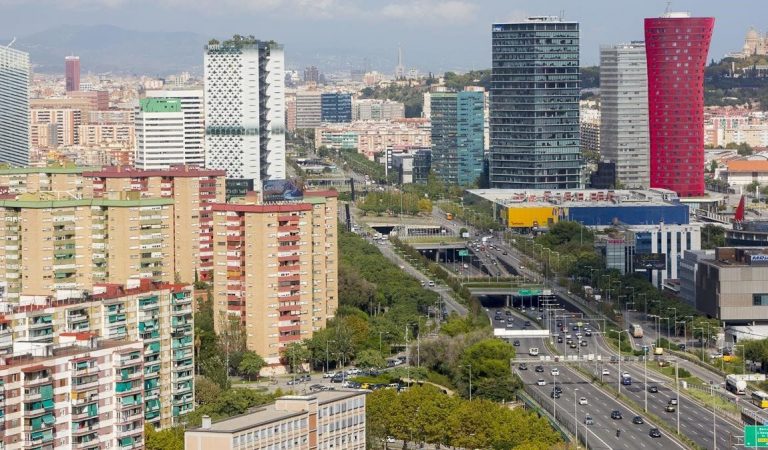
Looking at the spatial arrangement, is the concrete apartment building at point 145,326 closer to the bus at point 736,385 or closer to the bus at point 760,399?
the bus at point 760,399

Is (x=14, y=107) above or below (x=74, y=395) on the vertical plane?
above

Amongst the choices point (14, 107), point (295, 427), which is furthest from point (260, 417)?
point (14, 107)

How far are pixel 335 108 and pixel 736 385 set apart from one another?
135 metres

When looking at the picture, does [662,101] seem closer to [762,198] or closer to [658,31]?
[658,31]

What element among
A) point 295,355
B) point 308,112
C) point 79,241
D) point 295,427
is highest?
point 308,112

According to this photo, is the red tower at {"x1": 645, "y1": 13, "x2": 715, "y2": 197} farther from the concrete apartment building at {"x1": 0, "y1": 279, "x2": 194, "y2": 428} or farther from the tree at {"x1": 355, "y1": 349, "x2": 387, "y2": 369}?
the concrete apartment building at {"x1": 0, "y1": 279, "x2": 194, "y2": 428}

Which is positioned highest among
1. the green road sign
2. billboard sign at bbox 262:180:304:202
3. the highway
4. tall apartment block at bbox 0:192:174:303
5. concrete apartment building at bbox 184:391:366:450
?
billboard sign at bbox 262:180:304:202

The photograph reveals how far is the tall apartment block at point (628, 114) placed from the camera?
11081cm

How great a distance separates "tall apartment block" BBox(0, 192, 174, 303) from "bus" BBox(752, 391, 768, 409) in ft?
51.5

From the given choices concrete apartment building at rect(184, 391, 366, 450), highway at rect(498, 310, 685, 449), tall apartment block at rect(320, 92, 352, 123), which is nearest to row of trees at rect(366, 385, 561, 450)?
highway at rect(498, 310, 685, 449)

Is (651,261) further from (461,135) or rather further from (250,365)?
(461,135)

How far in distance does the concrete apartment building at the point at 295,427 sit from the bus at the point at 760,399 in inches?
462

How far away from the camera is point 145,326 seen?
142 feet

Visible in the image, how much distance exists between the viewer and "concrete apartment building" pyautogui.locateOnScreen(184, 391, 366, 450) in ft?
113
